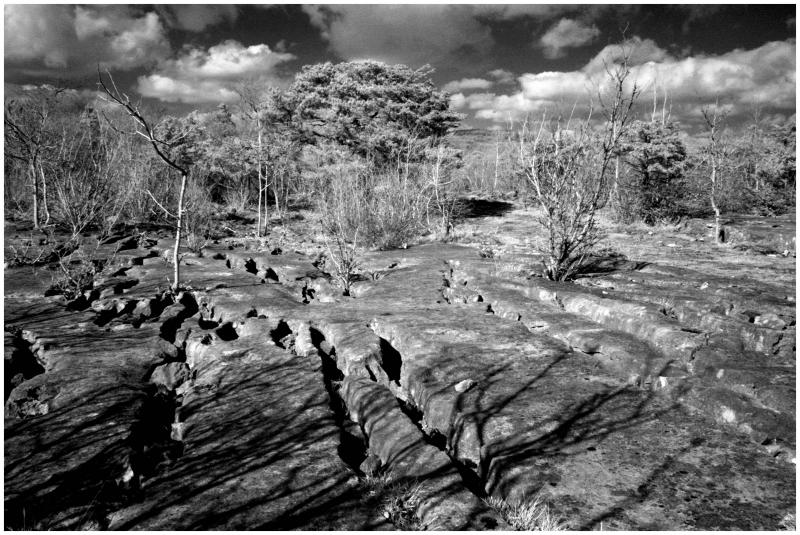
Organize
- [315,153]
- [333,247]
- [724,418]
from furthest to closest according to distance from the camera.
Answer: [315,153] < [333,247] < [724,418]

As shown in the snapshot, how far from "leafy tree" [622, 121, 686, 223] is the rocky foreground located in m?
11.5

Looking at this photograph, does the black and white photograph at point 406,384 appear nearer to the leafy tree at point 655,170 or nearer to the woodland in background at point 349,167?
the woodland in background at point 349,167

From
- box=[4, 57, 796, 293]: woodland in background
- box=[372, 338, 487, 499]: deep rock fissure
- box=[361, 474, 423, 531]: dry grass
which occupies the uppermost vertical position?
box=[4, 57, 796, 293]: woodland in background

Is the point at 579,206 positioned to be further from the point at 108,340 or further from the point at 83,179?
the point at 83,179

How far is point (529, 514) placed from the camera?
2742 millimetres

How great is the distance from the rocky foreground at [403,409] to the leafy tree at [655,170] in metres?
11.5

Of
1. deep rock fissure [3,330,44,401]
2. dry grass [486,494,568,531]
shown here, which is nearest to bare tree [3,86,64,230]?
deep rock fissure [3,330,44,401]

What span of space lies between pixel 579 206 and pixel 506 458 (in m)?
5.89

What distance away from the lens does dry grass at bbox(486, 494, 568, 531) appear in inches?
107

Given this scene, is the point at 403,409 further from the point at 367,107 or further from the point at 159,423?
the point at 367,107

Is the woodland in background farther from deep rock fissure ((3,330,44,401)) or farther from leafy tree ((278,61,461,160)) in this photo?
deep rock fissure ((3,330,44,401))

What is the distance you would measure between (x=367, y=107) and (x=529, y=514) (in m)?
21.5

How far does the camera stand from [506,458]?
3.35 m

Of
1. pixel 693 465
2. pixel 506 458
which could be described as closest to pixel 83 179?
pixel 506 458
